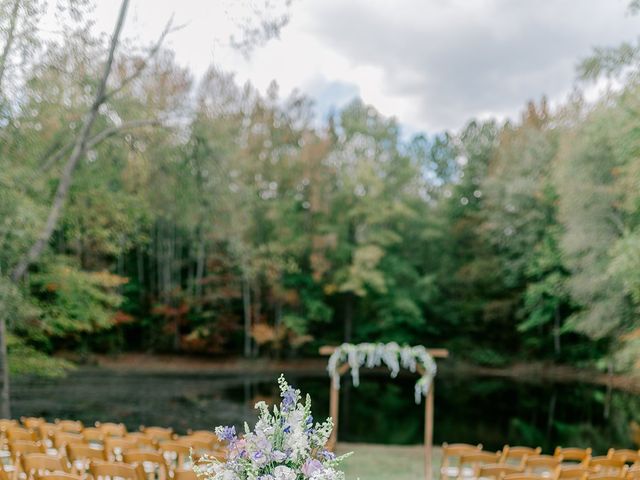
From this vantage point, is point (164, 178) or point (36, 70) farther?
point (164, 178)

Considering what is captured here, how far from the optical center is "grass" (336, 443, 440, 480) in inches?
369

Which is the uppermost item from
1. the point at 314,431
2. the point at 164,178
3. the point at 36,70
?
the point at 36,70

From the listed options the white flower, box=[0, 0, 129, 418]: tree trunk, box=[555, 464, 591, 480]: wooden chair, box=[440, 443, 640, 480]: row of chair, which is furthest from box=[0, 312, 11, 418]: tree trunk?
the white flower

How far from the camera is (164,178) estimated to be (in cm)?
1239

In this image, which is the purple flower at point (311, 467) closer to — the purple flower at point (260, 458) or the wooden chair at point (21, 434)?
the purple flower at point (260, 458)

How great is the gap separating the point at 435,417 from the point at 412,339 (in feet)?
38.2

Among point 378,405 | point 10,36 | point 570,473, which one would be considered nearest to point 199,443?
point 570,473

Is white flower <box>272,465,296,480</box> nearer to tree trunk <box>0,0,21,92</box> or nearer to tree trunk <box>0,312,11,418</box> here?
tree trunk <box>0,0,21,92</box>

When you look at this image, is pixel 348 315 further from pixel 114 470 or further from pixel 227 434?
pixel 227 434

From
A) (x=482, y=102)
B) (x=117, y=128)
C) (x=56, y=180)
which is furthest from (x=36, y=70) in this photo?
(x=482, y=102)

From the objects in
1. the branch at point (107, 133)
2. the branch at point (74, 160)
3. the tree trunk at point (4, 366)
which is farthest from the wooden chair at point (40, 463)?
the branch at point (107, 133)

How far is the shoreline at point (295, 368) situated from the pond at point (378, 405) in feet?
2.95

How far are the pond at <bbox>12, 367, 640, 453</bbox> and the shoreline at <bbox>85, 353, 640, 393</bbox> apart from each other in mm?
898

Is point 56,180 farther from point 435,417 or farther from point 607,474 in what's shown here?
point 607,474
